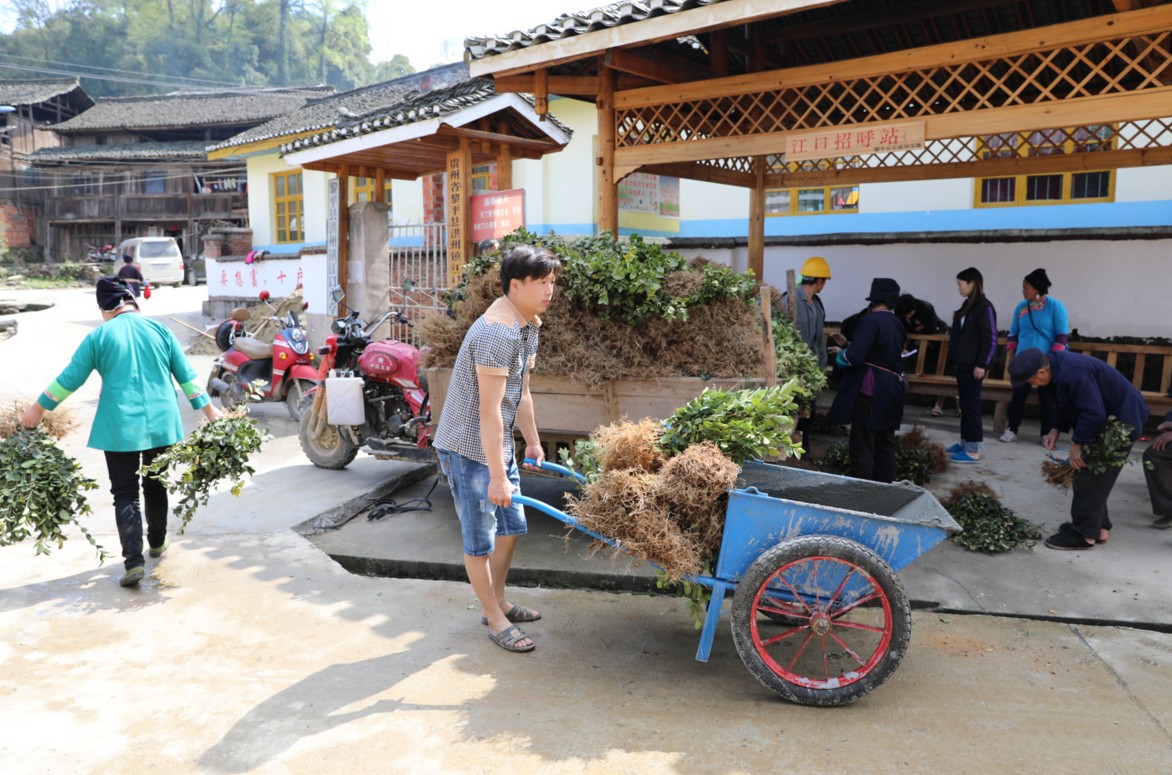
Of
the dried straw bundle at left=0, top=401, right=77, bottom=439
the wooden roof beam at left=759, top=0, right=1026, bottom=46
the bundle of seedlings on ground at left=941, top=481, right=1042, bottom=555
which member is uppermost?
the wooden roof beam at left=759, top=0, right=1026, bottom=46

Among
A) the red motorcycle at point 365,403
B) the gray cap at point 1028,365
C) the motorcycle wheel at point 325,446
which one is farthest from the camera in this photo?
the motorcycle wheel at point 325,446

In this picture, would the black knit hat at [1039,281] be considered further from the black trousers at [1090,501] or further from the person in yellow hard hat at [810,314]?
the black trousers at [1090,501]

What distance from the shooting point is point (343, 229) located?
1034 centimetres

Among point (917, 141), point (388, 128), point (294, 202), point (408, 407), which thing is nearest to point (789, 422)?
point (917, 141)

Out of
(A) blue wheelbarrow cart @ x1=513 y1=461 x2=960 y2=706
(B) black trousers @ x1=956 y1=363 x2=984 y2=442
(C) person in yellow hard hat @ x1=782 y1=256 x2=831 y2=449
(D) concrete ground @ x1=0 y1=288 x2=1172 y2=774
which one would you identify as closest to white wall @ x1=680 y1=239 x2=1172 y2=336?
(B) black trousers @ x1=956 y1=363 x2=984 y2=442

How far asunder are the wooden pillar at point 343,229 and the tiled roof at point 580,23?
3.73m

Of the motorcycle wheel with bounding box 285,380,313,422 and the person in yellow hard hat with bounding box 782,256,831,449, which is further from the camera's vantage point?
the motorcycle wheel with bounding box 285,380,313,422

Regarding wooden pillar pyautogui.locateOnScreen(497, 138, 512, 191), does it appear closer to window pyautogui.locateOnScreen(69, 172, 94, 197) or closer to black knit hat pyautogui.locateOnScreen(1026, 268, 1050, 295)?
black knit hat pyautogui.locateOnScreen(1026, 268, 1050, 295)

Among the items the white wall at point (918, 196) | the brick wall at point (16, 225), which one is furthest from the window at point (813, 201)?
the brick wall at point (16, 225)

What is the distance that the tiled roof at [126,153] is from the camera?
30.7 meters

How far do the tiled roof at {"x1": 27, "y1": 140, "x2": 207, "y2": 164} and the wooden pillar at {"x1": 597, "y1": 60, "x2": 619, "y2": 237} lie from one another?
2719 centimetres

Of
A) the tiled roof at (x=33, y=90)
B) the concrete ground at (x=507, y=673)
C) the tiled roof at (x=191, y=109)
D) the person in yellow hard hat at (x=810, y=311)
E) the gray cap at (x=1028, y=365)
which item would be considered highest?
the tiled roof at (x=33, y=90)

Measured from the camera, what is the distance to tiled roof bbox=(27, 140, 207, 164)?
30.7 meters

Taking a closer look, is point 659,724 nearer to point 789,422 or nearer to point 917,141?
point 789,422
